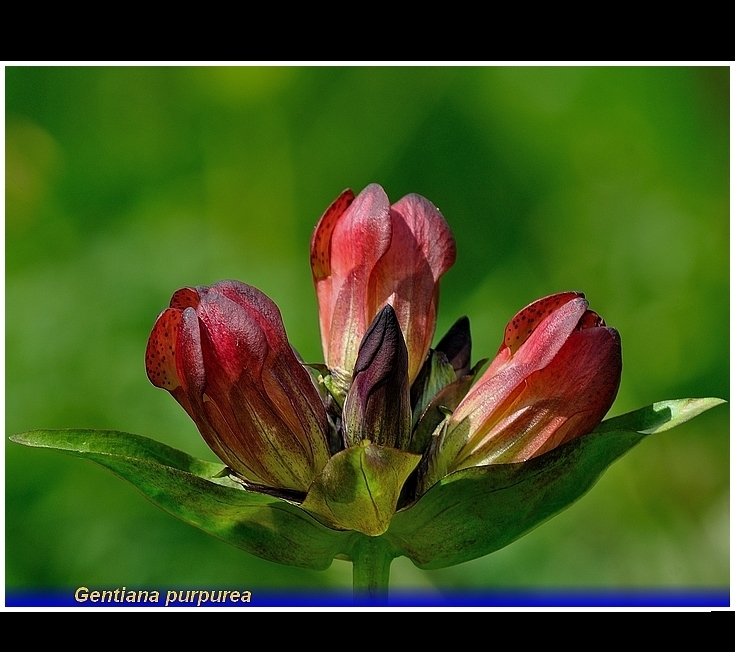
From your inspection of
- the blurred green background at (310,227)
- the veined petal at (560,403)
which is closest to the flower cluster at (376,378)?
the veined petal at (560,403)

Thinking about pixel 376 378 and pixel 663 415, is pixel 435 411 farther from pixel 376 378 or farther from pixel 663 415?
pixel 663 415

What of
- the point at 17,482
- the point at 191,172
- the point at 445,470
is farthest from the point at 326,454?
the point at 191,172

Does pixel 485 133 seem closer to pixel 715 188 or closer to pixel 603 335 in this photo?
pixel 715 188

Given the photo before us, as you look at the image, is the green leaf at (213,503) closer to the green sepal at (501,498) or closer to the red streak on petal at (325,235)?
the green sepal at (501,498)

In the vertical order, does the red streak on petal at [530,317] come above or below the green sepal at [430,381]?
above

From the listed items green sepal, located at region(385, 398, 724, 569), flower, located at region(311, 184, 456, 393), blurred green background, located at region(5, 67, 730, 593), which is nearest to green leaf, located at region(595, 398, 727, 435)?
green sepal, located at region(385, 398, 724, 569)

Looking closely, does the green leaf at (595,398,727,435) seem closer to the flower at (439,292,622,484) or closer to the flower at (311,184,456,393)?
the flower at (439,292,622,484)

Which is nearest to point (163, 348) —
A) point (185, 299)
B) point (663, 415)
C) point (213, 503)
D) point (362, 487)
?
point (185, 299)
